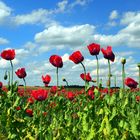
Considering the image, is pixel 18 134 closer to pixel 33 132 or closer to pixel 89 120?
pixel 33 132

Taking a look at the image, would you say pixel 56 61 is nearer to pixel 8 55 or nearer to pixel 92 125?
pixel 8 55

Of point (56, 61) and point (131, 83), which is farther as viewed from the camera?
point (131, 83)

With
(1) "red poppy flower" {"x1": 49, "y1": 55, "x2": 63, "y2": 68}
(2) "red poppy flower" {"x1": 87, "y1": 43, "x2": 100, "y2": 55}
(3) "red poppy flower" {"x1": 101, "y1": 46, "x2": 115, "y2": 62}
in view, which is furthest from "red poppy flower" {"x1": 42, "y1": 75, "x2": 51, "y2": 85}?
(3) "red poppy flower" {"x1": 101, "y1": 46, "x2": 115, "y2": 62}

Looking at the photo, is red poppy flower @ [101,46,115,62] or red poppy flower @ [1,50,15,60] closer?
red poppy flower @ [101,46,115,62]

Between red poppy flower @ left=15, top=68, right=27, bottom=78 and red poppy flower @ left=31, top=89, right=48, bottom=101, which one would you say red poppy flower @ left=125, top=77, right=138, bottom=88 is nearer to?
red poppy flower @ left=31, top=89, right=48, bottom=101

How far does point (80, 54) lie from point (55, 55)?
0.39m

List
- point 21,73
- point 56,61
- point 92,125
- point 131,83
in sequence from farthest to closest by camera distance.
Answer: point 21,73 → point 131,83 → point 56,61 → point 92,125

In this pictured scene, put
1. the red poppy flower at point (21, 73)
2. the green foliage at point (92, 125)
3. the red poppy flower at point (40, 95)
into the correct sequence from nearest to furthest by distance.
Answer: the green foliage at point (92, 125) < the red poppy flower at point (40, 95) < the red poppy flower at point (21, 73)

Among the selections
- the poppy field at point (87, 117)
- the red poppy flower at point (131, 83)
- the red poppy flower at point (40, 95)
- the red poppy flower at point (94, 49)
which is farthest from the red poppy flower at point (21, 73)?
the red poppy flower at point (131, 83)

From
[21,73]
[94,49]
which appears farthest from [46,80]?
[94,49]

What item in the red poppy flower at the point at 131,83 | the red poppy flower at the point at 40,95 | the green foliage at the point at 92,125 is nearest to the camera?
the green foliage at the point at 92,125

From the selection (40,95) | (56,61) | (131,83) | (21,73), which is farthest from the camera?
(21,73)

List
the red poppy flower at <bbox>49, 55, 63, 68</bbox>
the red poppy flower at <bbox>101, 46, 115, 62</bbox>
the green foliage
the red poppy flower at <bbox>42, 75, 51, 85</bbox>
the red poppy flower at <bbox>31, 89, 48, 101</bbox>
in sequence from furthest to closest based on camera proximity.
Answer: the red poppy flower at <bbox>42, 75, 51, 85</bbox> → the red poppy flower at <bbox>49, 55, 63, 68</bbox> → the red poppy flower at <bbox>31, 89, 48, 101</bbox> → the red poppy flower at <bbox>101, 46, 115, 62</bbox> → the green foliage

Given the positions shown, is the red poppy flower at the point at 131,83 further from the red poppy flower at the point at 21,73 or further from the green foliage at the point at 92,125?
the red poppy flower at the point at 21,73
